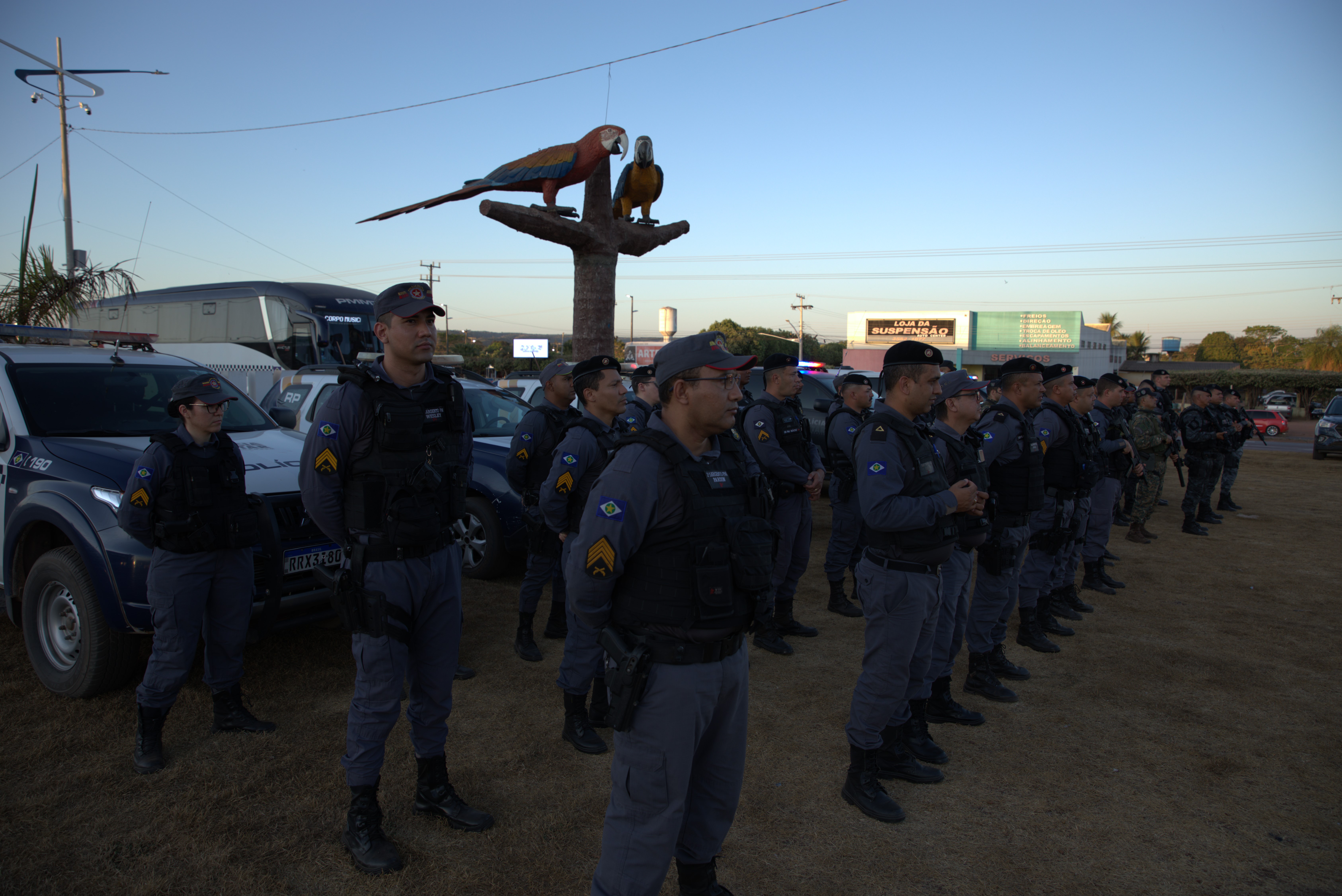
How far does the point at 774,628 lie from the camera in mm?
5418

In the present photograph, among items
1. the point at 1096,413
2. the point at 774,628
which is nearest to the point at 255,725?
the point at 774,628

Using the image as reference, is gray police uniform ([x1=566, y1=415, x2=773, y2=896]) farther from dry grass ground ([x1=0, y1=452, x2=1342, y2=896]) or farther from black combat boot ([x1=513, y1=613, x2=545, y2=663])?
black combat boot ([x1=513, y1=613, x2=545, y2=663])

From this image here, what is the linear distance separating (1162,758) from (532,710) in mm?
3397

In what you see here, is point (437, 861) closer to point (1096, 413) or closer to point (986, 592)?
point (986, 592)

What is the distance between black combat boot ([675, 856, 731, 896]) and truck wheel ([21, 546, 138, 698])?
3330 mm

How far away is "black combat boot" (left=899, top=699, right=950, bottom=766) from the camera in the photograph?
3.76 m

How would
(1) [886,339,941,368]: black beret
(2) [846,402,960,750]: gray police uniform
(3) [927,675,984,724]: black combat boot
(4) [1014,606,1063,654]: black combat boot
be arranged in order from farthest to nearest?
(4) [1014,606,1063,654]: black combat boot, (3) [927,675,984,724]: black combat boot, (1) [886,339,941,368]: black beret, (2) [846,402,960,750]: gray police uniform

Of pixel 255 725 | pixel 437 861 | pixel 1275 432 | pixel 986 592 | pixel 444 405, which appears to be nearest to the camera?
Result: pixel 437 861

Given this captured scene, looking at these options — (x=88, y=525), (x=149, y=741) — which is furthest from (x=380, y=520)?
(x=88, y=525)

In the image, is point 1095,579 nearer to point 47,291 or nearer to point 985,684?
point 985,684

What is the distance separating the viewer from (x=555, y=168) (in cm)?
1141

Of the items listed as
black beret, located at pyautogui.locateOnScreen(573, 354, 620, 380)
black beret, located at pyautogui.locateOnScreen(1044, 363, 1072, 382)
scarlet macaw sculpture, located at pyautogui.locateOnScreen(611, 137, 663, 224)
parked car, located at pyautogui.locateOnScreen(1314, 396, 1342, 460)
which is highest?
scarlet macaw sculpture, located at pyautogui.locateOnScreen(611, 137, 663, 224)

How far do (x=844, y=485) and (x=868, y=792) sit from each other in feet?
11.5

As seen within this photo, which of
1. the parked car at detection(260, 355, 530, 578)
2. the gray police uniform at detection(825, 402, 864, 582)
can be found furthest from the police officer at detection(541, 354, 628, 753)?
the gray police uniform at detection(825, 402, 864, 582)
